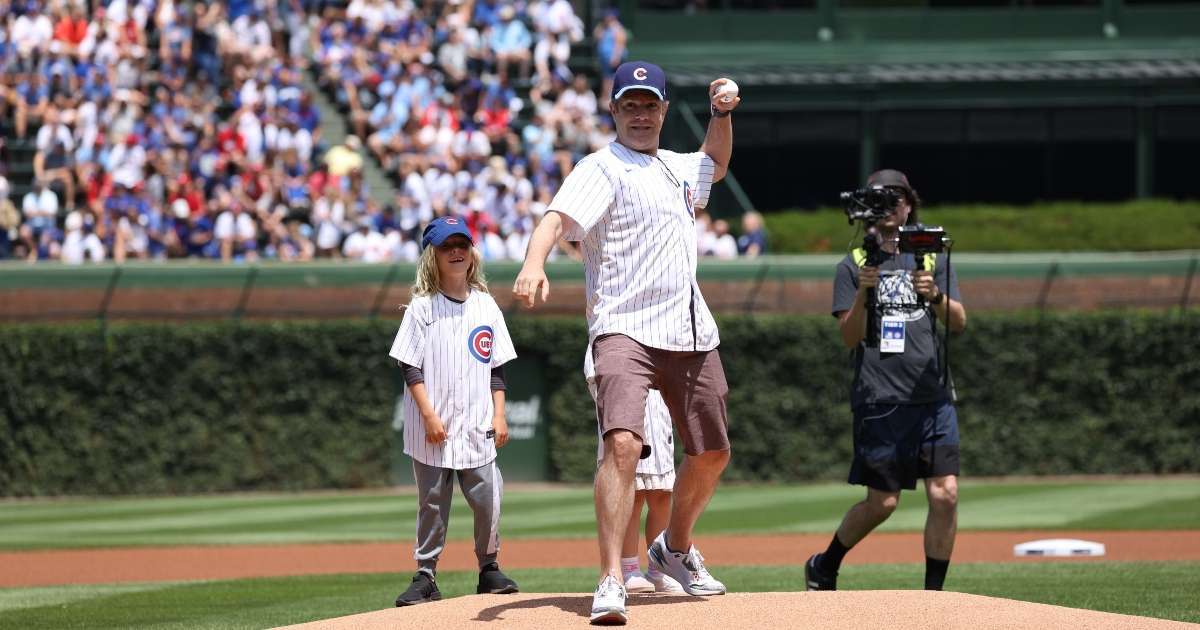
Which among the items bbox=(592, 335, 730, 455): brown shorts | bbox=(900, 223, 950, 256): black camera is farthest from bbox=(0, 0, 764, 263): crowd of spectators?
bbox=(592, 335, 730, 455): brown shorts

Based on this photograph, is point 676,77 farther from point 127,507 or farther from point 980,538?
point 980,538

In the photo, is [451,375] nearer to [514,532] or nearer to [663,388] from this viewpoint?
[663,388]

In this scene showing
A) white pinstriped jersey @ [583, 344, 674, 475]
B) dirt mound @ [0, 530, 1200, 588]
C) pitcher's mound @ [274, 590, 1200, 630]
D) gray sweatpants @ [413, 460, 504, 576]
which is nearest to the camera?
pitcher's mound @ [274, 590, 1200, 630]

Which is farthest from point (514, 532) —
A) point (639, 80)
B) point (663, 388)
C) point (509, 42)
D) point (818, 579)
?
point (509, 42)

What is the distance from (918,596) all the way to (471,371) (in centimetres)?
263

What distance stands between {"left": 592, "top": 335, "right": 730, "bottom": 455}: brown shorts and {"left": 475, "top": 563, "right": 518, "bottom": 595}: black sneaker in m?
1.53

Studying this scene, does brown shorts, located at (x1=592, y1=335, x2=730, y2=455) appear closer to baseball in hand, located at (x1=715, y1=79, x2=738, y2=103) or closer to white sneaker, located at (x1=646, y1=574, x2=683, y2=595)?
white sneaker, located at (x1=646, y1=574, x2=683, y2=595)

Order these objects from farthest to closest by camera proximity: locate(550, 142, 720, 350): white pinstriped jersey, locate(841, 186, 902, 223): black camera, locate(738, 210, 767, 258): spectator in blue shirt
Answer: locate(738, 210, 767, 258): spectator in blue shirt < locate(841, 186, 902, 223): black camera < locate(550, 142, 720, 350): white pinstriped jersey

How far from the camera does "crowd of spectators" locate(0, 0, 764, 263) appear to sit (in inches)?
878

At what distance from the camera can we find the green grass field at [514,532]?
9414 millimetres

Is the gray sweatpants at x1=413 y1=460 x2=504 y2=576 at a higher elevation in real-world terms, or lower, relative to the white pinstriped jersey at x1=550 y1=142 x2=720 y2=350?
lower

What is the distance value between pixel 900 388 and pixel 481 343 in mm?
2175

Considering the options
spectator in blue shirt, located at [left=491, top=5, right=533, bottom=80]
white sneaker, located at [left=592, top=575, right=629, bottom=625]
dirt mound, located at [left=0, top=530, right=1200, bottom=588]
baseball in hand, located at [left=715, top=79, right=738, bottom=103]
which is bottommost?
dirt mound, located at [left=0, top=530, right=1200, bottom=588]

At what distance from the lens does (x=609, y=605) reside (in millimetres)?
6480
